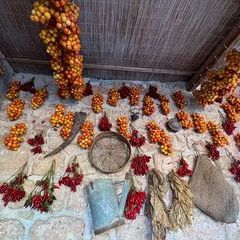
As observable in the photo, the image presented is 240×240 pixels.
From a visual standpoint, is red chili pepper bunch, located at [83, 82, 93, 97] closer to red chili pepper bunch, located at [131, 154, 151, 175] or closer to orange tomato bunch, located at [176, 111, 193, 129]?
red chili pepper bunch, located at [131, 154, 151, 175]

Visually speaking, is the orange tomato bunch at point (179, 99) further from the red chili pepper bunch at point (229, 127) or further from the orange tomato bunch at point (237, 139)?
the orange tomato bunch at point (237, 139)

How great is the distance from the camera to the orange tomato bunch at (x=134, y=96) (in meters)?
3.29

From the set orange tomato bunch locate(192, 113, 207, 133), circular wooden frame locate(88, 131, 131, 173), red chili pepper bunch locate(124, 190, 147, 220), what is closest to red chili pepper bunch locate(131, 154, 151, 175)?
circular wooden frame locate(88, 131, 131, 173)

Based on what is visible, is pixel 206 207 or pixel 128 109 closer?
pixel 206 207

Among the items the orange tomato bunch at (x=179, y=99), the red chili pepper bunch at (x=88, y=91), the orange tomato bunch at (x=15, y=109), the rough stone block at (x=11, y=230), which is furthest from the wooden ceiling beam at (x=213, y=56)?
the rough stone block at (x=11, y=230)

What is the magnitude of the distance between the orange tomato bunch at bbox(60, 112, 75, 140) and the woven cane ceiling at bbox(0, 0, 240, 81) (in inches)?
23.6

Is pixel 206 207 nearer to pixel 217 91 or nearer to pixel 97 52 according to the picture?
pixel 217 91

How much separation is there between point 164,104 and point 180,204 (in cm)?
112

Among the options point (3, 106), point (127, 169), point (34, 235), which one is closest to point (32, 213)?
point (34, 235)

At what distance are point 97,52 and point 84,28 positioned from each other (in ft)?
1.14

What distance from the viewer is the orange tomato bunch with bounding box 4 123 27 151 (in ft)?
9.46

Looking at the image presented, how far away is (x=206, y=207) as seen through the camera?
112 inches

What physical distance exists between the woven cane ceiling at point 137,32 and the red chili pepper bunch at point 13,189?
4.22 ft

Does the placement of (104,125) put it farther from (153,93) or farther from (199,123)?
(199,123)
